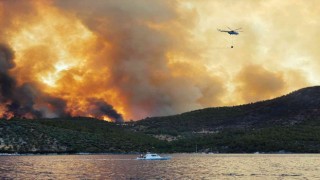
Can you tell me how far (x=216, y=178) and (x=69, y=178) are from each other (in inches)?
1964

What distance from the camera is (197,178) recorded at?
172 m

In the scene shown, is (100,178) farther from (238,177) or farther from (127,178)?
(238,177)

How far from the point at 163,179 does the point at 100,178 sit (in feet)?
72.8

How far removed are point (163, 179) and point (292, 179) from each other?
140 ft

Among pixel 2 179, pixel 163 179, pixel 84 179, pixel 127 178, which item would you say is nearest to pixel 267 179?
pixel 163 179

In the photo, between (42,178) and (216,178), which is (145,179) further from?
(42,178)

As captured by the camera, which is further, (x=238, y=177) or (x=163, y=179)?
(x=238, y=177)

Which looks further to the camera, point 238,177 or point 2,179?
point 238,177

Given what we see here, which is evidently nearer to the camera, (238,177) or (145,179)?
(145,179)

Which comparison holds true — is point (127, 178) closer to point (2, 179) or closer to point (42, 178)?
point (42, 178)

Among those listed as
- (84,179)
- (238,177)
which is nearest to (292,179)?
(238,177)

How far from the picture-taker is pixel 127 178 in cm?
17100

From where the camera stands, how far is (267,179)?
17025cm

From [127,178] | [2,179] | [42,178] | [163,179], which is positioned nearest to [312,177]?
[163,179]
